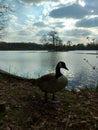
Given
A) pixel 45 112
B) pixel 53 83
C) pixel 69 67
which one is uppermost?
pixel 53 83

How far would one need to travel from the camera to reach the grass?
632 cm

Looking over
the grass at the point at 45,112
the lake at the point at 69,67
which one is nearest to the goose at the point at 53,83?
the grass at the point at 45,112

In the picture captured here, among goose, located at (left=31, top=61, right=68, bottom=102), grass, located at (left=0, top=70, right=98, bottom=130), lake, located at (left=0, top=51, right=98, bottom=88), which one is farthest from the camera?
lake, located at (left=0, top=51, right=98, bottom=88)

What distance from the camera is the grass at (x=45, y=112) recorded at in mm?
6324

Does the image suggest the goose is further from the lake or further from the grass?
the lake

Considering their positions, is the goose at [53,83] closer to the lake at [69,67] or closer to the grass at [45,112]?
the grass at [45,112]

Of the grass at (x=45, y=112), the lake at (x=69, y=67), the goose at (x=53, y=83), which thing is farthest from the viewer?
the lake at (x=69, y=67)

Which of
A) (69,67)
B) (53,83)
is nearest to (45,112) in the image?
(53,83)

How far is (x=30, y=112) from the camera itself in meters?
6.96

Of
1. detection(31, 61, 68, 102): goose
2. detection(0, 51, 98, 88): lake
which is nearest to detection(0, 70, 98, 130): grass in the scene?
detection(31, 61, 68, 102): goose

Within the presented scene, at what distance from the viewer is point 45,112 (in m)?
7.09

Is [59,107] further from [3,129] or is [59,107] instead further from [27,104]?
[3,129]

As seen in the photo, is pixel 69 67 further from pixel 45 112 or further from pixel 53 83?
pixel 45 112

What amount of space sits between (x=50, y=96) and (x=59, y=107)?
1.35m
